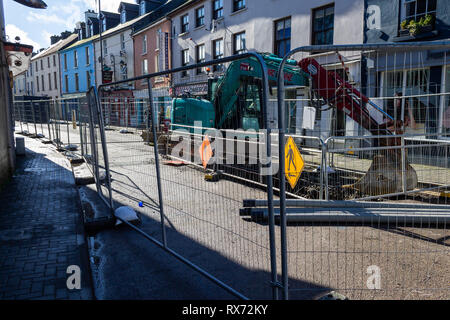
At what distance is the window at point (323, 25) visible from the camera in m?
13.7

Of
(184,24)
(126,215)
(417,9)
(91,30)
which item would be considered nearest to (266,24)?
(417,9)

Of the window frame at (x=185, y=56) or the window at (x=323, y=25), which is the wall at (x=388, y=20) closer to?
the window at (x=323, y=25)

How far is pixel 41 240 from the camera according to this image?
14.5 feet

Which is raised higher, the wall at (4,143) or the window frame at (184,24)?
the window frame at (184,24)

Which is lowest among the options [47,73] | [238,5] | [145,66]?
[145,66]

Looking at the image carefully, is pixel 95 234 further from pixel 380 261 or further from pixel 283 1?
pixel 283 1

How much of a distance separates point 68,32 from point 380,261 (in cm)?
5823

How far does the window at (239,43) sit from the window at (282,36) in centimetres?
236

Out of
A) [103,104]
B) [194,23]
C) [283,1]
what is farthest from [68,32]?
[103,104]

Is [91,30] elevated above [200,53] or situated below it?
above

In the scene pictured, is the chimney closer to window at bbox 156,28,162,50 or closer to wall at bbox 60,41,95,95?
wall at bbox 60,41,95,95

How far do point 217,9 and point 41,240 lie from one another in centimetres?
1904

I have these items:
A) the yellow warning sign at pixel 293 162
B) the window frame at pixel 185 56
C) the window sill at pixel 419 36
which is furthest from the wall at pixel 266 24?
the yellow warning sign at pixel 293 162

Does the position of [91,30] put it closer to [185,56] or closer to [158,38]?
[158,38]
